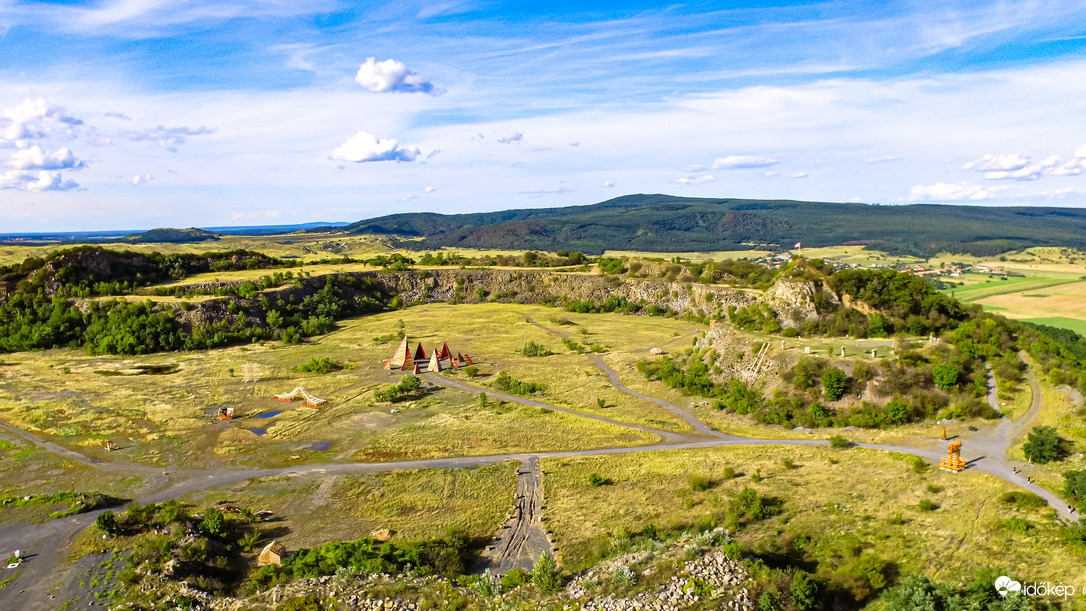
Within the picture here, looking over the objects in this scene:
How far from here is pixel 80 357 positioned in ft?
214

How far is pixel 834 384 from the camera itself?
42.6 m

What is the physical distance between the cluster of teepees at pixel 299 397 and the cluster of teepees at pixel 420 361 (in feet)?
35.2

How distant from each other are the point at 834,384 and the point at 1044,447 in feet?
39.7

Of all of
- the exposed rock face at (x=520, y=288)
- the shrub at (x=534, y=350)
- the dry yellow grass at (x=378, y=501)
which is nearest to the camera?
the dry yellow grass at (x=378, y=501)

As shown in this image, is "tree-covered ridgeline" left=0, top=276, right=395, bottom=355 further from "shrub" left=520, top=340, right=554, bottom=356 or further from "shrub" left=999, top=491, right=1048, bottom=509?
"shrub" left=999, top=491, right=1048, bottom=509

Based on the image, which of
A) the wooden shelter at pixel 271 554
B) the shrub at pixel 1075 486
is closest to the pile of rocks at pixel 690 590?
the wooden shelter at pixel 271 554

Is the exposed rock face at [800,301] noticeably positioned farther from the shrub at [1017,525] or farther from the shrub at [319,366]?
the shrub at [319,366]

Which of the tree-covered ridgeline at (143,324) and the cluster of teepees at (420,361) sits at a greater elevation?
the tree-covered ridgeline at (143,324)

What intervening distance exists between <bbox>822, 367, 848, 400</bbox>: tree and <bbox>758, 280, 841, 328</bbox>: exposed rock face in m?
15.8

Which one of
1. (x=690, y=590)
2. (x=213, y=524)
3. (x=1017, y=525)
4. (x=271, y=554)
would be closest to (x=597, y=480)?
(x=690, y=590)

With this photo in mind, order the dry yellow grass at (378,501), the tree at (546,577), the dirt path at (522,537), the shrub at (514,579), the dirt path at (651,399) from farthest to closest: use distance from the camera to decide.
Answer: the dirt path at (651,399)
the dry yellow grass at (378,501)
the dirt path at (522,537)
the shrub at (514,579)
the tree at (546,577)

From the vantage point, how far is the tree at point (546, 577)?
23.0 metres

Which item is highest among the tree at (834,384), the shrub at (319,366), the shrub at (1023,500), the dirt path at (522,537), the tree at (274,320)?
the tree at (274,320)

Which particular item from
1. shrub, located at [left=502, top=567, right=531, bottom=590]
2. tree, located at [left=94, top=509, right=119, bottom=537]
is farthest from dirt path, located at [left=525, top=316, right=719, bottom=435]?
tree, located at [left=94, top=509, right=119, bottom=537]
